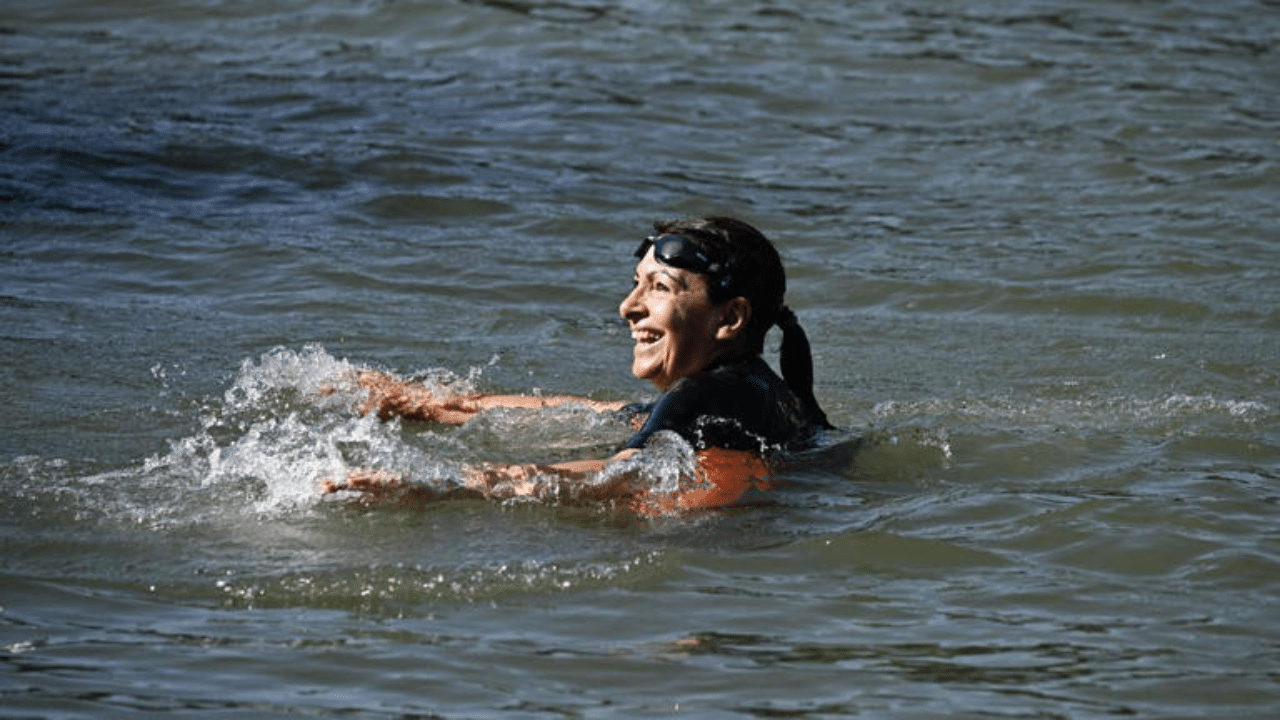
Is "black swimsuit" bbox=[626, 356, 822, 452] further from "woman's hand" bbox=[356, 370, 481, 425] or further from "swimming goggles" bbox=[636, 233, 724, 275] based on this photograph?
"woman's hand" bbox=[356, 370, 481, 425]

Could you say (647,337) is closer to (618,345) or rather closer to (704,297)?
(704,297)

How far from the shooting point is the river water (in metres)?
5.21

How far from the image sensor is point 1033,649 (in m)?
5.26

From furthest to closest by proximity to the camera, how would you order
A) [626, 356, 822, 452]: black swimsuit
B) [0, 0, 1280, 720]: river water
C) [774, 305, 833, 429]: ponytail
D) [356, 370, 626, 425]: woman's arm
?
[356, 370, 626, 425]: woman's arm → [774, 305, 833, 429]: ponytail → [626, 356, 822, 452]: black swimsuit → [0, 0, 1280, 720]: river water

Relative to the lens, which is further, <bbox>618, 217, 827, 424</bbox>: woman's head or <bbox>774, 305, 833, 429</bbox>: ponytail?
<bbox>774, 305, 833, 429</bbox>: ponytail

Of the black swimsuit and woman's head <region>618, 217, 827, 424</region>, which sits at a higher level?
woman's head <region>618, 217, 827, 424</region>

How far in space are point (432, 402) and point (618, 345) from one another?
1.70m

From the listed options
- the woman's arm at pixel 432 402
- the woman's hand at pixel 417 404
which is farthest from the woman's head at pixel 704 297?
the woman's hand at pixel 417 404

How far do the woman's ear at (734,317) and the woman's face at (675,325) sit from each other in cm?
2

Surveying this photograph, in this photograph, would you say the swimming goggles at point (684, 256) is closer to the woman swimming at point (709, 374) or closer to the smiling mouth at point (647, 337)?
the woman swimming at point (709, 374)

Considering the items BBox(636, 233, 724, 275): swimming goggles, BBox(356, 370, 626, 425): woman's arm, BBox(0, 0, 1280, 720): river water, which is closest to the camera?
BBox(0, 0, 1280, 720): river water

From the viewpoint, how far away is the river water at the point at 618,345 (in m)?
5.21

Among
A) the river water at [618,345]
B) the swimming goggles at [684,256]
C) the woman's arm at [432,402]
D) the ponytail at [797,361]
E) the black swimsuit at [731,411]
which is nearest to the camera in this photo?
the river water at [618,345]

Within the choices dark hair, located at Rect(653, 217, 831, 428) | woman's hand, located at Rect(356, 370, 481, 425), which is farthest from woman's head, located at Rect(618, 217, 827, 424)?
woman's hand, located at Rect(356, 370, 481, 425)
